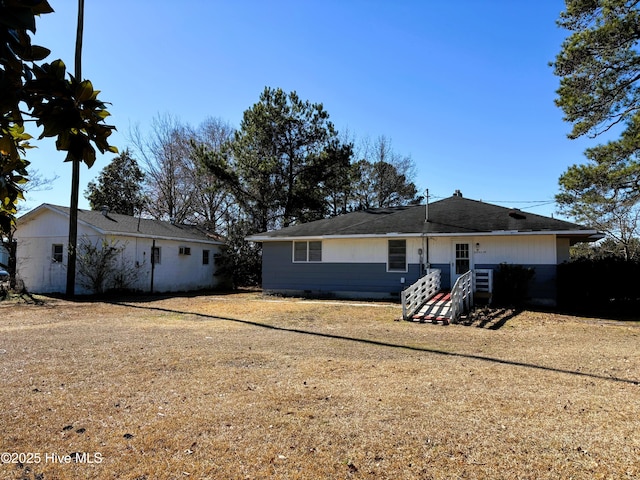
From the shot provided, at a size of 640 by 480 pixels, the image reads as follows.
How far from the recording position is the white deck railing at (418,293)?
11.2 metres

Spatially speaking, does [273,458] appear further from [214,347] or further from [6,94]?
[214,347]

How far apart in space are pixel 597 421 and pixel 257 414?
328cm

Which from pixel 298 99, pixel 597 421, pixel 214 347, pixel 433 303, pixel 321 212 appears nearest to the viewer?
pixel 597 421

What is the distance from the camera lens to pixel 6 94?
5.17ft

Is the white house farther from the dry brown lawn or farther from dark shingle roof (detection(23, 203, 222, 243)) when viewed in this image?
the dry brown lawn

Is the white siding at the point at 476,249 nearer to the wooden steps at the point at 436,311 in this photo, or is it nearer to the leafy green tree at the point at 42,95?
the wooden steps at the point at 436,311

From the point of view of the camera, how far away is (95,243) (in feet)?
59.7

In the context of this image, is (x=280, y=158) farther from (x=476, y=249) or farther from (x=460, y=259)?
(x=476, y=249)

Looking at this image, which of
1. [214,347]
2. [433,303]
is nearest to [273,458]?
[214,347]

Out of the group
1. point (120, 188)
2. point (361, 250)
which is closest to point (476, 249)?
point (361, 250)

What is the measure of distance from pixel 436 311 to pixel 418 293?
93 centimetres

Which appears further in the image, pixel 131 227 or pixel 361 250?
pixel 131 227

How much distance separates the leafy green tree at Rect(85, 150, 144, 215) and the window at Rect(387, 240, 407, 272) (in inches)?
932

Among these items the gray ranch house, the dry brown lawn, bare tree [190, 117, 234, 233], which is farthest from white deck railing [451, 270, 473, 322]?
bare tree [190, 117, 234, 233]
